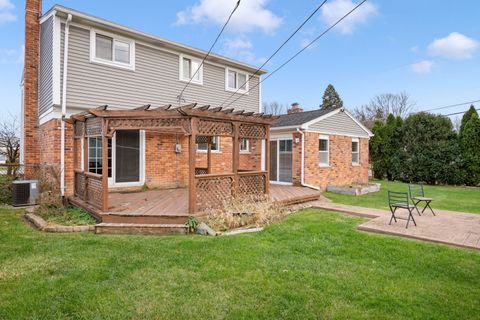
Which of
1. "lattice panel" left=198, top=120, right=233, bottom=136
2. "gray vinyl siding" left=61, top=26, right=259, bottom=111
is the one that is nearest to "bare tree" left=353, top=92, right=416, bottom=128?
"gray vinyl siding" left=61, top=26, right=259, bottom=111

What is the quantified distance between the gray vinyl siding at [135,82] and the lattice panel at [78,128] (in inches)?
30.7

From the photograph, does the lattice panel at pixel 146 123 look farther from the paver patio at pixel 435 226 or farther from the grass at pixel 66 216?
the paver patio at pixel 435 226

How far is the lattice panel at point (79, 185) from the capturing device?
8180 mm

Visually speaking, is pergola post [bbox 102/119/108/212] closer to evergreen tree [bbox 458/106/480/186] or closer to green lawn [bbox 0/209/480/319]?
green lawn [bbox 0/209/480/319]

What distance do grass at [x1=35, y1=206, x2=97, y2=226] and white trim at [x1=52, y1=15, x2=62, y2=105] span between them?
3108 millimetres

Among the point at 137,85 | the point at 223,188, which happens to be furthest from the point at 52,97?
the point at 223,188

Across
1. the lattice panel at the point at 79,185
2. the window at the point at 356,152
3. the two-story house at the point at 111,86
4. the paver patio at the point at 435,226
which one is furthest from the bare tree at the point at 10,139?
the window at the point at 356,152

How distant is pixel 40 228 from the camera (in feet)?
21.6

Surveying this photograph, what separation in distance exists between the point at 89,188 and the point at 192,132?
135 inches

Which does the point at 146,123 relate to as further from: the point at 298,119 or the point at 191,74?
the point at 298,119

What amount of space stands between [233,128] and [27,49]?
828 cm

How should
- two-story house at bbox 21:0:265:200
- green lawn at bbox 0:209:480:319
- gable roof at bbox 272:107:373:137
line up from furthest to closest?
gable roof at bbox 272:107:373:137 → two-story house at bbox 21:0:265:200 → green lawn at bbox 0:209:480:319

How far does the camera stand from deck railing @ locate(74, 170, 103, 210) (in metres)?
7.12

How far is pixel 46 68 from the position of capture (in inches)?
371
